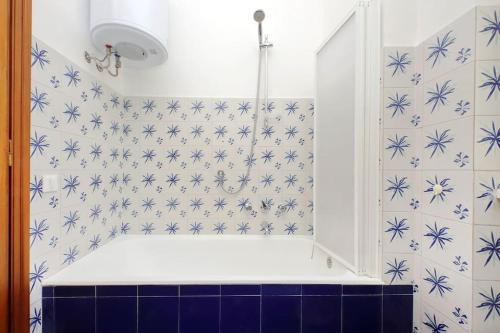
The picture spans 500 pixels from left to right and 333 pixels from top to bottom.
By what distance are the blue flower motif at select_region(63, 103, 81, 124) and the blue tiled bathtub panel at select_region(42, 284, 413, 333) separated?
0.81m

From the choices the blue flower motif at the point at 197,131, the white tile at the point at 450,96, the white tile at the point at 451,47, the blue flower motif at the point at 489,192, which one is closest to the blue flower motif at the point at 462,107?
the white tile at the point at 450,96

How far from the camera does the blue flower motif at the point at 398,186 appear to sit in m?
1.04

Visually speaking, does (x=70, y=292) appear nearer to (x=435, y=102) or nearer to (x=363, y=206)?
(x=363, y=206)

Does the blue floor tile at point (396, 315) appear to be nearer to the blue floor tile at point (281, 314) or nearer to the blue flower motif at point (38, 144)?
the blue floor tile at point (281, 314)

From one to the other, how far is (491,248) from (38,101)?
1.85m

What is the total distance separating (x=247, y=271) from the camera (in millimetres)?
1679

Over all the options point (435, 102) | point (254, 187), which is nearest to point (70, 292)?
point (254, 187)

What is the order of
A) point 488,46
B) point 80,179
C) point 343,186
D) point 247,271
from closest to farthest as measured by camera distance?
point 488,46 → point 343,186 → point 80,179 → point 247,271

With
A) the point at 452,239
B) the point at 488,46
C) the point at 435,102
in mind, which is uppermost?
the point at 488,46

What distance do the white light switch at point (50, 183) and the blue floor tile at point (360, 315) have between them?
140 cm

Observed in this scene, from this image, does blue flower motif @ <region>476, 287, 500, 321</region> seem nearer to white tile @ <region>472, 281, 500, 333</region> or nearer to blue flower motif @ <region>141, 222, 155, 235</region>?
white tile @ <region>472, 281, 500, 333</region>

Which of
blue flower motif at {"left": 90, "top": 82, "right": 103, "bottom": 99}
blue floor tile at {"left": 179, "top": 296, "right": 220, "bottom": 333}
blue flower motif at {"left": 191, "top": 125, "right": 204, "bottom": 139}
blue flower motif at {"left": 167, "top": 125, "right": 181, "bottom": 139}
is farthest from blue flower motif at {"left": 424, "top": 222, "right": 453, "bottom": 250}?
blue flower motif at {"left": 90, "top": 82, "right": 103, "bottom": 99}

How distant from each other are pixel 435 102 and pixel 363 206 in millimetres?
521

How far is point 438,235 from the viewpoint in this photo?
3.08 ft
